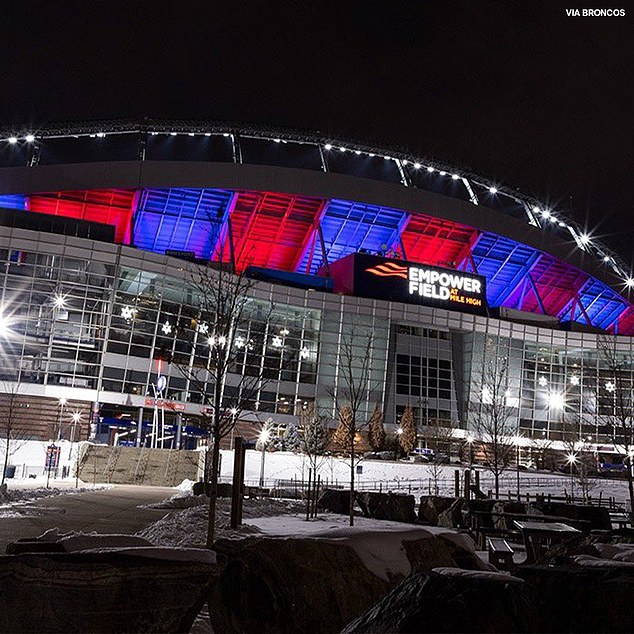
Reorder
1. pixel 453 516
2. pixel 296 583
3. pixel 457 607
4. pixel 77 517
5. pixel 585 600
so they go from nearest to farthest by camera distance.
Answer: pixel 457 607 < pixel 585 600 < pixel 296 583 < pixel 77 517 < pixel 453 516

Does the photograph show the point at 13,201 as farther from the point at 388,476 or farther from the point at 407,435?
the point at 388,476

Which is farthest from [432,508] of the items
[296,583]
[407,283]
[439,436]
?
[407,283]

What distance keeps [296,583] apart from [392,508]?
15591 mm

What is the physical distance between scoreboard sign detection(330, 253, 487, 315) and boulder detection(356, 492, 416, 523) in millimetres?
47338

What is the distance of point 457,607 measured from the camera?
10.2 ft

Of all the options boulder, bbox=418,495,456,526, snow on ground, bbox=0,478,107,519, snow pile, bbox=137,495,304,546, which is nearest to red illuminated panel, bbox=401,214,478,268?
snow on ground, bbox=0,478,107,519

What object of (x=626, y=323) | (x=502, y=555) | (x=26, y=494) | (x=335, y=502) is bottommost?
(x=26, y=494)

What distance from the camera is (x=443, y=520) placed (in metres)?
19.2

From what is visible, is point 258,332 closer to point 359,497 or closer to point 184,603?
point 359,497

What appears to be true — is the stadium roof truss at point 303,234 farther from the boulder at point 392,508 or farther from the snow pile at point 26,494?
the boulder at point 392,508

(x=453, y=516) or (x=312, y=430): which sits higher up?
(x=312, y=430)

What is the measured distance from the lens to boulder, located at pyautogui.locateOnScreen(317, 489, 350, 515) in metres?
22.5

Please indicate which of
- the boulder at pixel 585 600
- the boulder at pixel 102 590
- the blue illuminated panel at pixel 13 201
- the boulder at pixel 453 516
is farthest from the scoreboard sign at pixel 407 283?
the boulder at pixel 585 600

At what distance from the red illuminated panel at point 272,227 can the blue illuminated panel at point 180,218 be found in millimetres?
2290
